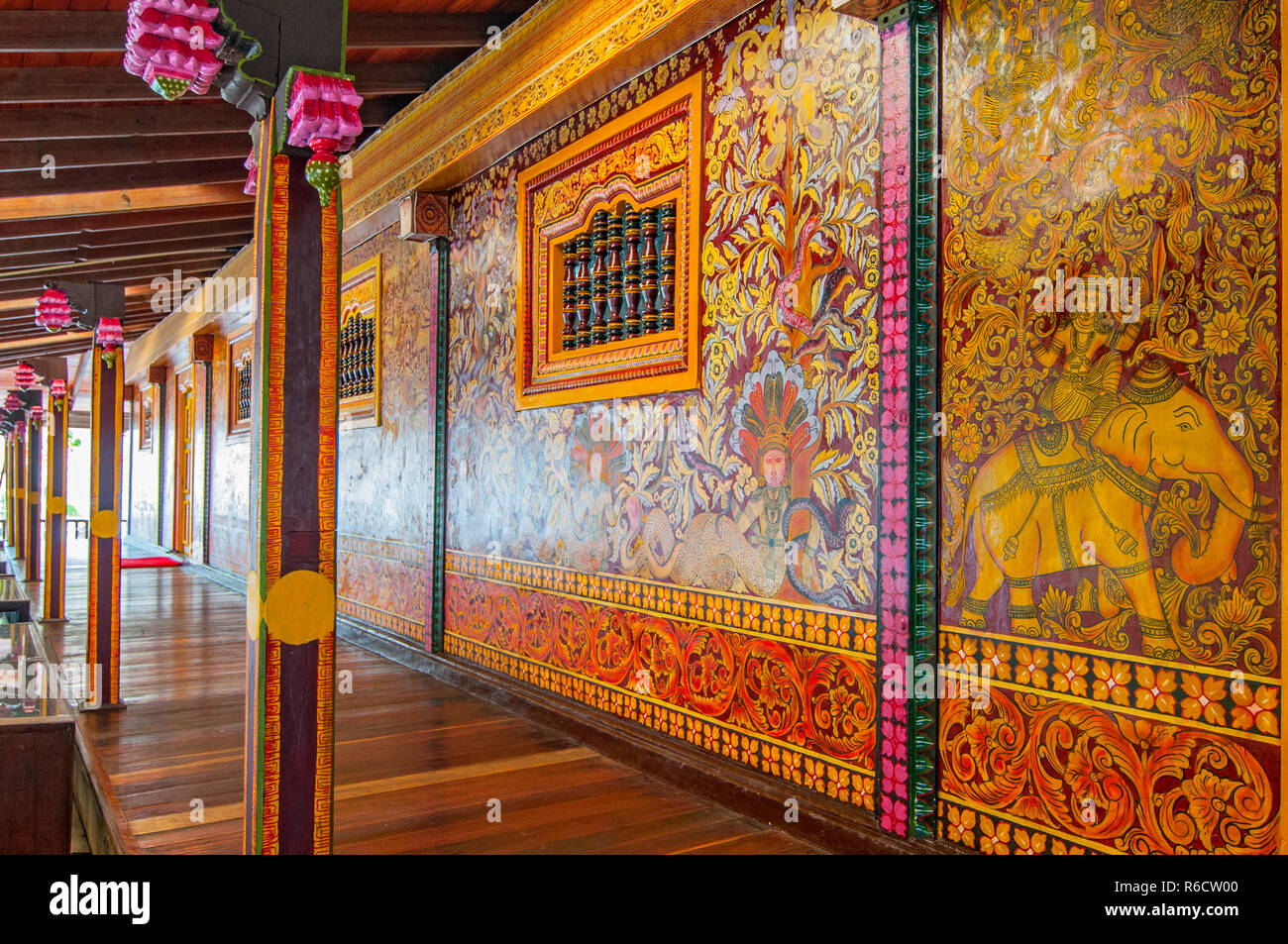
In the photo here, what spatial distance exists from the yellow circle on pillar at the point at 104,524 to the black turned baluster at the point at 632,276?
3004 mm

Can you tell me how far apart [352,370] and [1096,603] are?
19.9ft

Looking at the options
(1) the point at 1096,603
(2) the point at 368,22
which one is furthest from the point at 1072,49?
(2) the point at 368,22

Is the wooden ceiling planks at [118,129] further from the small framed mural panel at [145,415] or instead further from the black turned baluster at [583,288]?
the small framed mural panel at [145,415]

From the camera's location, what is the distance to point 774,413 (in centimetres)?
342

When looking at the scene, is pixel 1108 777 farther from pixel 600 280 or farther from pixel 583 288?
pixel 583 288

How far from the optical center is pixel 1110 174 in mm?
2377

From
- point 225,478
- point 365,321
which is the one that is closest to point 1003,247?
point 365,321

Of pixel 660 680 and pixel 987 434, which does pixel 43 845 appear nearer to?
pixel 660 680

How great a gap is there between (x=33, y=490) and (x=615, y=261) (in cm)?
1058

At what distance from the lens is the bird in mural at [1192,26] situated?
215cm

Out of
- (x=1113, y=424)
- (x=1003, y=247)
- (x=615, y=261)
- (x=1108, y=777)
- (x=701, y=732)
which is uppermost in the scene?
(x=615, y=261)

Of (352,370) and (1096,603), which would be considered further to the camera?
(352,370)

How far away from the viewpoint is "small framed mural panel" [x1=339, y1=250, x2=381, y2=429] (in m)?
6.91

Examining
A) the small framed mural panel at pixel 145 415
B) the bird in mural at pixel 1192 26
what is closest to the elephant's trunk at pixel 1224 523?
the bird in mural at pixel 1192 26
